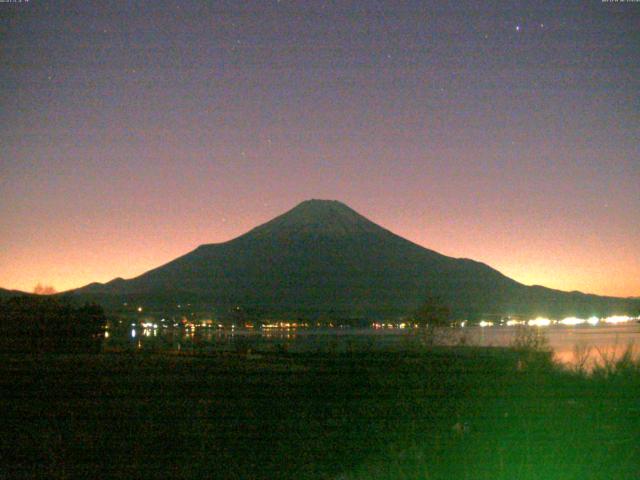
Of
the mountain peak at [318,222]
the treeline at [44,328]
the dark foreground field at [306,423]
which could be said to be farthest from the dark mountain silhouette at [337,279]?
the dark foreground field at [306,423]

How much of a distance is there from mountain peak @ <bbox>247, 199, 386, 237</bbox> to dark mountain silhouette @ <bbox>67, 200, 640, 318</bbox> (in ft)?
0.47

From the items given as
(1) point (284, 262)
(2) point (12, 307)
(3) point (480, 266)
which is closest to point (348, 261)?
(1) point (284, 262)

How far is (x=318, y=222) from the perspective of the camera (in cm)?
9444

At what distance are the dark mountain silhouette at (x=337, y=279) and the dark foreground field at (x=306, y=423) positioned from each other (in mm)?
20234

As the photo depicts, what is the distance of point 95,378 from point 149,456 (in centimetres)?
189

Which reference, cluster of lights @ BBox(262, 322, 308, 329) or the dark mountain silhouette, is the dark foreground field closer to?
the dark mountain silhouette

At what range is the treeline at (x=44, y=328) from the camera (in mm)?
8711

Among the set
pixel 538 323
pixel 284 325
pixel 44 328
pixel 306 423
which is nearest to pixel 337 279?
pixel 284 325

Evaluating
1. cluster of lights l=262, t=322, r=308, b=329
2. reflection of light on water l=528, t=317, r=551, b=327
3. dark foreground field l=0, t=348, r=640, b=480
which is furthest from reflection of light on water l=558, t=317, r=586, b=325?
dark foreground field l=0, t=348, r=640, b=480

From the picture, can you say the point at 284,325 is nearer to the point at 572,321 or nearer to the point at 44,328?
the point at 572,321

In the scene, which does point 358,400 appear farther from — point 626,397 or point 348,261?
point 348,261

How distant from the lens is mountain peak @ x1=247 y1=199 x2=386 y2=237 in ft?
296

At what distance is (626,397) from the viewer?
8648 millimetres

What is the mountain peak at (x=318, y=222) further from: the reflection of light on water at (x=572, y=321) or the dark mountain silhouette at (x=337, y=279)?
the reflection of light on water at (x=572, y=321)
